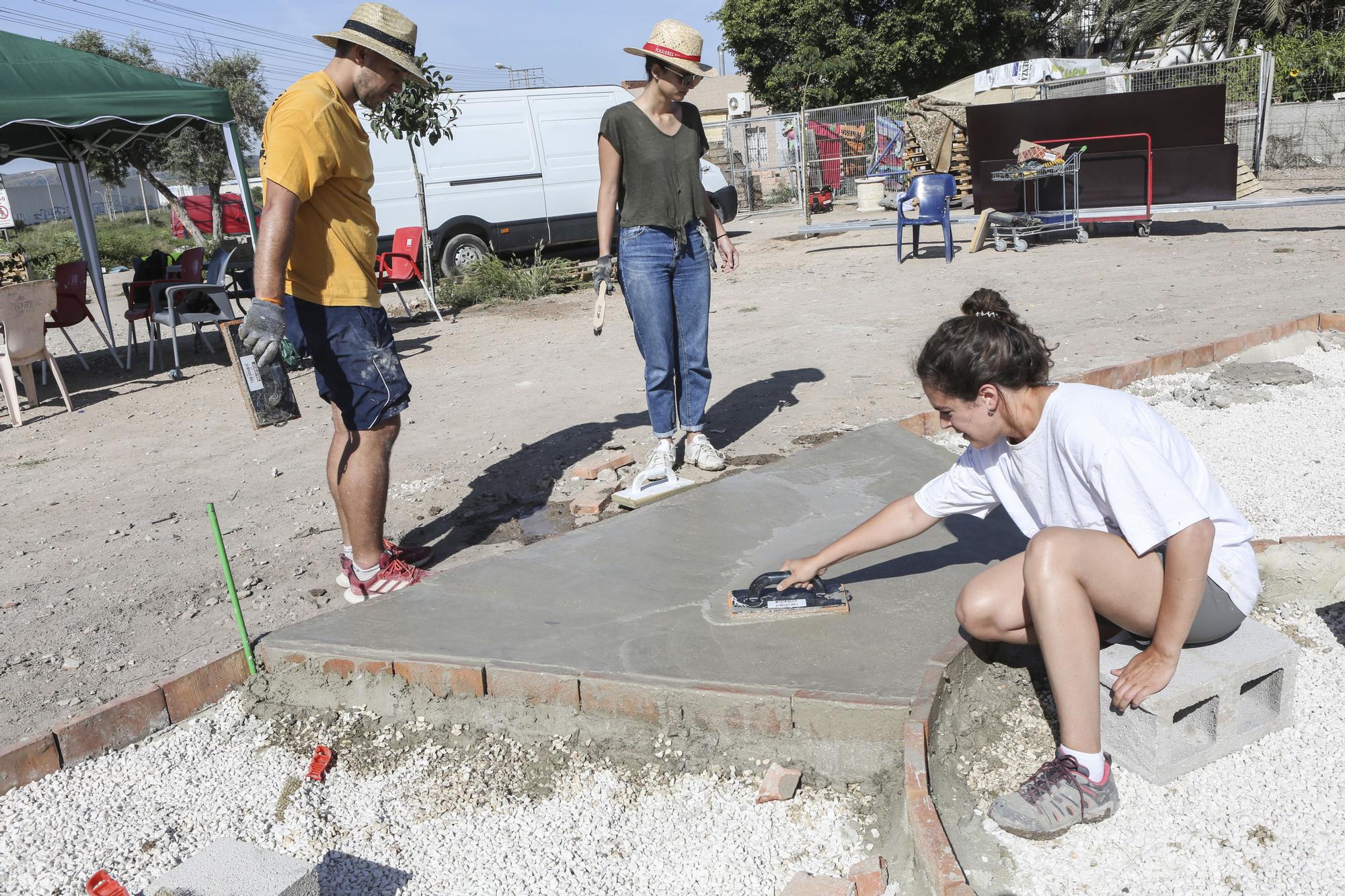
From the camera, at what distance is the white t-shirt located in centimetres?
208

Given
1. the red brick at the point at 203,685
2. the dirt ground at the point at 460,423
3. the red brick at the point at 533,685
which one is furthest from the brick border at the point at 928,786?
the red brick at the point at 203,685

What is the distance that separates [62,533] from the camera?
188 inches

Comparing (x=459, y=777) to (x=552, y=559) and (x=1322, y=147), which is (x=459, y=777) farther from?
(x=1322, y=147)

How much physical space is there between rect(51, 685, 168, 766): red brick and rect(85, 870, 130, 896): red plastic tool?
28.5 inches

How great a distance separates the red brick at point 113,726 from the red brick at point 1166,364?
5.15m

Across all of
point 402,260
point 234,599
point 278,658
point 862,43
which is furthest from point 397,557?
point 862,43

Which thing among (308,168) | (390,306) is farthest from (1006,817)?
(390,306)

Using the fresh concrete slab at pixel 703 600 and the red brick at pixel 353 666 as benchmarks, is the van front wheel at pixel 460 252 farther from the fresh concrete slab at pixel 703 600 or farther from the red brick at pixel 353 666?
the red brick at pixel 353 666

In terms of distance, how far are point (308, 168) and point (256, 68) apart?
32664 mm

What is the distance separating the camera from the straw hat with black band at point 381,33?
3258 mm

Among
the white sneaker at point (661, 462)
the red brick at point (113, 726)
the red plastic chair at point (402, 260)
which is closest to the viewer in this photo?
the red brick at point (113, 726)

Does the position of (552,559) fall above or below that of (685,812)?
above

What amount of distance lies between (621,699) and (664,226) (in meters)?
2.41

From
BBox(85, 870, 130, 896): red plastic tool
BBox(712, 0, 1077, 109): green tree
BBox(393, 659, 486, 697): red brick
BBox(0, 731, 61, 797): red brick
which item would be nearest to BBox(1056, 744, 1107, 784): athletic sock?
BBox(393, 659, 486, 697): red brick
